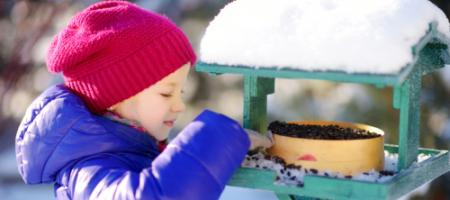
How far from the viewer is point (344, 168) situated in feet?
6.04

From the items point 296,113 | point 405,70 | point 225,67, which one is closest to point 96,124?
point 225,67

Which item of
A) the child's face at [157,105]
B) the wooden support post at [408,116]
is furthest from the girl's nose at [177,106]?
the wooden support post at [408,116]

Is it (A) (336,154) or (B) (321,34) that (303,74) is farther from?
(A) (336,154)

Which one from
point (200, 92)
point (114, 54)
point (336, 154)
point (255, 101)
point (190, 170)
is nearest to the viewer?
point (190, 170)

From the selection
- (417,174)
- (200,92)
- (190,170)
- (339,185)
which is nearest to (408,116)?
(417,174)

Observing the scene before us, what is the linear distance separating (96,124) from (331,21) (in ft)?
1.99

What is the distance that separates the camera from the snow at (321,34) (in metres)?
1.70

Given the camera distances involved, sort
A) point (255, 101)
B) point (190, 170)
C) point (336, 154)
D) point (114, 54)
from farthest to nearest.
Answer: point (255, 101) < point (114, 54) < point (336, 154) < point (190, 170)

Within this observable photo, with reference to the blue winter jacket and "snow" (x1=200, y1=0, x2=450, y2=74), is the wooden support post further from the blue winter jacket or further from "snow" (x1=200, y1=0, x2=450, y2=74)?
the blue winter jacket

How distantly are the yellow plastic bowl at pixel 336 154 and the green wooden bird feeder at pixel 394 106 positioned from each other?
0.07 metres

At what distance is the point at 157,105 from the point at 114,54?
0.16m

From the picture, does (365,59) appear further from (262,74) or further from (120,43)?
(120,43)

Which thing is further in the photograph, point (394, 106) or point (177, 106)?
point (177, 106)

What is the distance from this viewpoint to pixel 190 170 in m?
1.72
